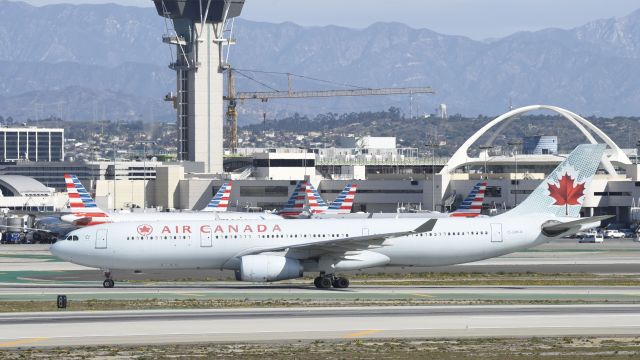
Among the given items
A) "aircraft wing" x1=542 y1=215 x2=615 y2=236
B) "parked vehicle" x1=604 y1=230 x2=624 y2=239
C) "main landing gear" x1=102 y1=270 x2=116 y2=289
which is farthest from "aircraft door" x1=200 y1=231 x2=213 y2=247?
"parked vehicle" x1=604 y1=230 x2=624 y2=239

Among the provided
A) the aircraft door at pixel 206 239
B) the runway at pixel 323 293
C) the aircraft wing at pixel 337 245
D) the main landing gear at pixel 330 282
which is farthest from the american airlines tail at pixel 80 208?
the main landing gear at pixel 330 282

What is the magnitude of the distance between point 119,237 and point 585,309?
2663 centimetres

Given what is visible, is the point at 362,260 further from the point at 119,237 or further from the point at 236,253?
the point at 119,237

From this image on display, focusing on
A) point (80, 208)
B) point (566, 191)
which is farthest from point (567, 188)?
point (80, 208)

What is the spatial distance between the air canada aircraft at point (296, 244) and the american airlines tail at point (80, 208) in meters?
35.6

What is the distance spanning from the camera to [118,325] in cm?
5103

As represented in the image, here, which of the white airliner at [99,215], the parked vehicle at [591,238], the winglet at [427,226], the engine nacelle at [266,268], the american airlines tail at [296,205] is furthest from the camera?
the parked vehicle at [591,238]

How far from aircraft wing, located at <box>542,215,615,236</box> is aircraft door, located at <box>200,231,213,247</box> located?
1935 cm

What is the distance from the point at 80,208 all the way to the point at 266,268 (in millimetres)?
48098

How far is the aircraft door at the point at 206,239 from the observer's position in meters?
68.9

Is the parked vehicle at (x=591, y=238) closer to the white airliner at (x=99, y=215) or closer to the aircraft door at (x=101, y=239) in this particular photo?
the white airliner at (x=99, y=215)

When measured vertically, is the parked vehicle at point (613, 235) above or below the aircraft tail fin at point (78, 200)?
below

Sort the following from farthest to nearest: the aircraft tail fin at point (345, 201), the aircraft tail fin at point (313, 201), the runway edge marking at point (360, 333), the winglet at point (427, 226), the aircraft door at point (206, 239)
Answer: the aircraft tail fin at point (313, 201) < the aircraft tail fin at point (345, 201) < the aircraft door at point (206, 239) < the winglet at point (427, 226) < the runway edge marking at point (360, 333)

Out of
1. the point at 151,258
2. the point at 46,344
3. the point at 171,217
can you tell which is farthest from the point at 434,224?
the point at 171,217
